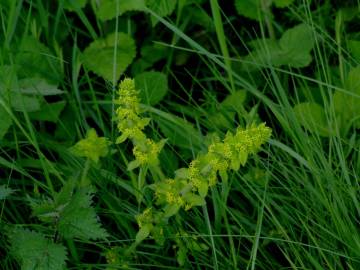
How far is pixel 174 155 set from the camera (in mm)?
1758

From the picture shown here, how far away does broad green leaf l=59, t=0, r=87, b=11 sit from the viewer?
5.67 feet

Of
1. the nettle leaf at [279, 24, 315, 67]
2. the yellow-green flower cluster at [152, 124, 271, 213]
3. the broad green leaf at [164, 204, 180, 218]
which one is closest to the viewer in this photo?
the yellow-green flower cluster at [152, 124, 271, 213]

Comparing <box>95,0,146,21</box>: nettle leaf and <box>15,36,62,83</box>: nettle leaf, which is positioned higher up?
<box>95,0,146,21</box>: nettle leaf

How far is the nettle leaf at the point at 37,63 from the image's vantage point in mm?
1775

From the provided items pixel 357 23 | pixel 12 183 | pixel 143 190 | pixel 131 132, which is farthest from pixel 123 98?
pixel 357 23

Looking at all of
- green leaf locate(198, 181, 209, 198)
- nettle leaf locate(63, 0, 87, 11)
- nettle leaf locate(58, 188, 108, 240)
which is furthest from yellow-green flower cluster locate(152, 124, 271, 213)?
nettle leaf locate(63, 0, 87, 11)

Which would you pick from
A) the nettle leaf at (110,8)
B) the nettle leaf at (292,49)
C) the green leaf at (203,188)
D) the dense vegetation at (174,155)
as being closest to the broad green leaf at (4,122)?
the dense vegetation at (174,155)

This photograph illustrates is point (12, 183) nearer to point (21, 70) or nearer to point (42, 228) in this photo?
point (42, 228)

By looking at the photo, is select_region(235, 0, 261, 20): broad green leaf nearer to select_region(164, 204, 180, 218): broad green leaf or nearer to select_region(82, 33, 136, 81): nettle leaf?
select_region(82, 33, 136, 81): nettle leaf

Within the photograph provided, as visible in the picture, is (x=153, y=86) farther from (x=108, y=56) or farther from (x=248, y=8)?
(x=248, y=8)

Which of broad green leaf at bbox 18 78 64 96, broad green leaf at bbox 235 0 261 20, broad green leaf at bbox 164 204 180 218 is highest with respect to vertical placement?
broad green leaf at bbox 235 0 261 20

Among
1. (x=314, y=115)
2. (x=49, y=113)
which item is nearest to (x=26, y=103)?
(x=49, y=113)

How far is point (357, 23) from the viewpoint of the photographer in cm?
212

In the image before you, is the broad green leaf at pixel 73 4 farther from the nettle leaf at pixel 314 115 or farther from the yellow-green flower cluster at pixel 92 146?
the nettle leaf at pixel 314 115
